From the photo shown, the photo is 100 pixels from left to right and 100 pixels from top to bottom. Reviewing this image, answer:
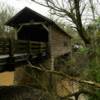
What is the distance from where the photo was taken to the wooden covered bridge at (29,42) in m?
11.6

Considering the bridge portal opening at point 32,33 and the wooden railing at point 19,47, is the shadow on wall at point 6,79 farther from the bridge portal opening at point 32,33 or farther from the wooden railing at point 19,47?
the wooden railing at point 19,47

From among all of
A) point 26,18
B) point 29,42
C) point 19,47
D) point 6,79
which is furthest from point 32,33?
point 19,47

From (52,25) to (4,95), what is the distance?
638cm

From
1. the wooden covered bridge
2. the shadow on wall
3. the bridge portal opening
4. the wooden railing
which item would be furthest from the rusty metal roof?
the shadow on wall

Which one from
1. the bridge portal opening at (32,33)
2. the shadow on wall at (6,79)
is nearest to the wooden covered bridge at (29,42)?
the bridge portal opening at (32,33)

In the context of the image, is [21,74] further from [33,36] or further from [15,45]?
[15,45]

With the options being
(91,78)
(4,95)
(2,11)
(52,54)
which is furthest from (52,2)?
(2,11)

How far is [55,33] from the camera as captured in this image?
20891 mm

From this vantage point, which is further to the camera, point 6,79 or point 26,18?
point 6,79

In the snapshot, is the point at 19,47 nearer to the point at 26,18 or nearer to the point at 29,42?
the point at 29,42

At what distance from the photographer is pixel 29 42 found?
15.3 m

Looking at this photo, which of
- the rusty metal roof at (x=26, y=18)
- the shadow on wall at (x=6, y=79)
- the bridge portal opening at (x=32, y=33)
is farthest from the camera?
the shadow on wall at (x=6, y=79)

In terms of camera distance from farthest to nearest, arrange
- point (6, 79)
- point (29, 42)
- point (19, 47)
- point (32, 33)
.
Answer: point (6, 79), point (32, 33), point (29, 42), point (19, 47)

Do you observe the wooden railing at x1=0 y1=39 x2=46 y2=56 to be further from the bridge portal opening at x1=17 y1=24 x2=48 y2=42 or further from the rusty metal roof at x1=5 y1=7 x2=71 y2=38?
the bridge portal opening at x1=17 y1=24 x2=48 y2=42
